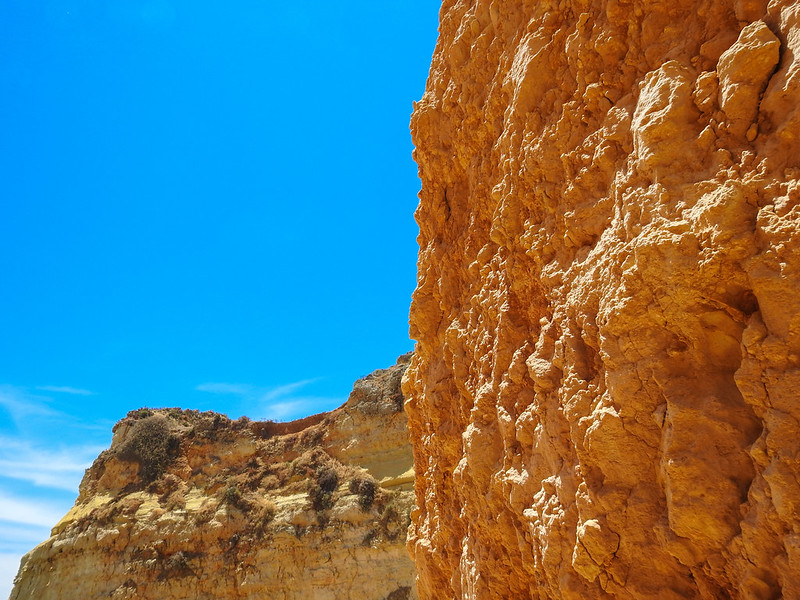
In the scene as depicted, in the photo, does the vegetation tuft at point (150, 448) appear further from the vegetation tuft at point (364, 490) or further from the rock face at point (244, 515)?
the vegetation tuft at point (364, 490)

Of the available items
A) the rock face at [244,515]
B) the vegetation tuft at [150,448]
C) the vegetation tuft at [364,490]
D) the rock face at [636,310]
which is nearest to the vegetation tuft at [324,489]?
the rock face at [244,515]

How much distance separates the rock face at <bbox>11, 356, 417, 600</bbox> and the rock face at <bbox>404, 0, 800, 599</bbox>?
18.6 meters

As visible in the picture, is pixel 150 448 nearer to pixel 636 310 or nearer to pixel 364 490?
pixel 364 490

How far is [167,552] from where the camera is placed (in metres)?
25.5

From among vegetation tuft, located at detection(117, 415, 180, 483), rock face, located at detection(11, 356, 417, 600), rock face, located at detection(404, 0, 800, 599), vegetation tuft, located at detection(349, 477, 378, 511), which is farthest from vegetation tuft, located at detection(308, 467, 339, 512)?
rock face, located at detection(404, 0, 800, 599)

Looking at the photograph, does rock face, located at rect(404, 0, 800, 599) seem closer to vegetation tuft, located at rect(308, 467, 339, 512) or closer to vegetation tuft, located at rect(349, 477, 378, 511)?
vegetation tuft, located at rect(349, 477, 378, 511)

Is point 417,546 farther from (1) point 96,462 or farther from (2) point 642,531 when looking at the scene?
(1) point 96,462

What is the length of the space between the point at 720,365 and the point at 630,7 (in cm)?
289

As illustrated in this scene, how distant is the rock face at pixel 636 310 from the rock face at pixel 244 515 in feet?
61.1

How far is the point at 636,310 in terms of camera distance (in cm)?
365

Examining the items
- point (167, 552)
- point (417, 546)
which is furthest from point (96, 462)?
point (417, 546)

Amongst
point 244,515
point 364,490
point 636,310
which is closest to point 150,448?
point 244,515

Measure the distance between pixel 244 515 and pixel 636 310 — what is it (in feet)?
83.6

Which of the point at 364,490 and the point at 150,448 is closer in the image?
the point at 364,490
